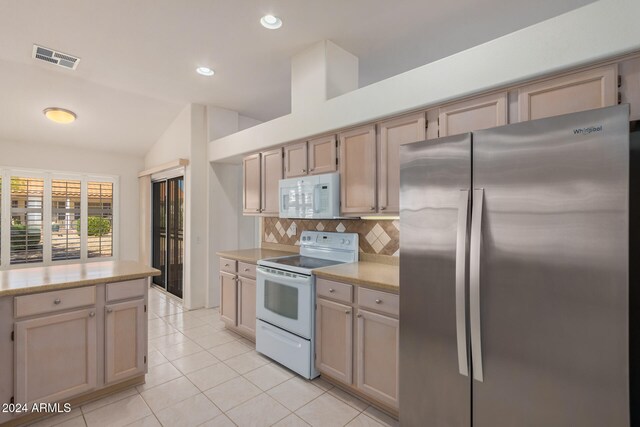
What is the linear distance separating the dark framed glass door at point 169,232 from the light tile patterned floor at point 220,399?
6.49ft

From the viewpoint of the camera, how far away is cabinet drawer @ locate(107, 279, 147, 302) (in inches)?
88.8

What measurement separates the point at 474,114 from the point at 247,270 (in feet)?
8.33

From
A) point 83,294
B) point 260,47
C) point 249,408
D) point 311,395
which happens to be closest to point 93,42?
point 260,47

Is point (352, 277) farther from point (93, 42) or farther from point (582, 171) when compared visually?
point (93, 42)

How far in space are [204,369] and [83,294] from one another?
1213mm

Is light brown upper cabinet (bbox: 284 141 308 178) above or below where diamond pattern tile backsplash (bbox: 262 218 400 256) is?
above

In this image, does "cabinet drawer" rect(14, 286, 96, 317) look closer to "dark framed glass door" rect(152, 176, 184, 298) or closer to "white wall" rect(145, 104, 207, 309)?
"white wall" rect(145, 104, 207, 309)

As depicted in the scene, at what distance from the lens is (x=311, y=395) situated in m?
2.36

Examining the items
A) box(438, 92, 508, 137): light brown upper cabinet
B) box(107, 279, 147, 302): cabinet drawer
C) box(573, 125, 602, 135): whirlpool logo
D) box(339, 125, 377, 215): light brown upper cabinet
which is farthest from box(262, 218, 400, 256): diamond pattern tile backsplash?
box(107, 279, 147, 302): cabinet drawer

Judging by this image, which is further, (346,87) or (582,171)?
(346,87)

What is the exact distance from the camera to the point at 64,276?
2234 millimetres

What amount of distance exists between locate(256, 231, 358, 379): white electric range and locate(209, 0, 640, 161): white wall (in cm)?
120

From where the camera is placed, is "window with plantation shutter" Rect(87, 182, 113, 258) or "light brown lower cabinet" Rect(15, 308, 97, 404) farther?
"window with plantation shutter" Rect(87, 182, 113, 258)

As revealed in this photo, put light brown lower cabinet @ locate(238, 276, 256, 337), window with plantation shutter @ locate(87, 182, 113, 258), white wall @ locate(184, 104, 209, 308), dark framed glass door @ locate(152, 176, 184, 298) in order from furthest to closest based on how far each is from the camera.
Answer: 1. window with plantation shutter @ locate(87, 182, 113, 258)
2. dark framed glass door @ locate(152, 176, 184, 298)
3. white wall @ locate(184, 104, 209, 308)
4. light brown lower cabinet @ locate(238, 276, 256, 337)
